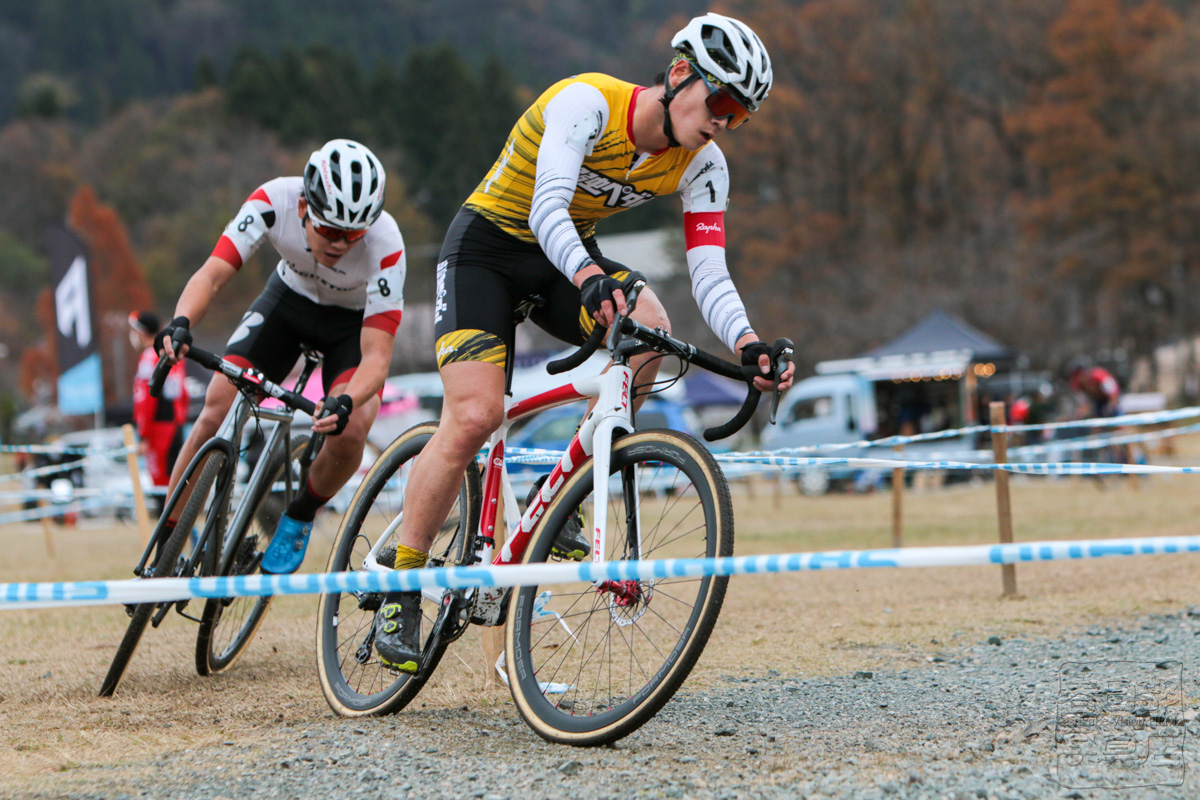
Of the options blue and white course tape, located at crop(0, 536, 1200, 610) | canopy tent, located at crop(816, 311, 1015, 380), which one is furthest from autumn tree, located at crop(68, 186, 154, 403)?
blue and white course tape, located at crop(0, 536, 1200, 610)

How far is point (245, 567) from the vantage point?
4.89m

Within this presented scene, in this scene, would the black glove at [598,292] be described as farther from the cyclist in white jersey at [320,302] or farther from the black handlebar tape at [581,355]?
the cyclist in white jersey at [320,302]

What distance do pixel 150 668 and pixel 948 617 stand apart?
12.6 ft

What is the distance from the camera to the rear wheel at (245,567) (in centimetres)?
478

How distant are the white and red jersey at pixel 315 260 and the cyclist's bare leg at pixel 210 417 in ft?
1.77

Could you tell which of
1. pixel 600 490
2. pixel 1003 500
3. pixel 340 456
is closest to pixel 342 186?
pixel 340 456

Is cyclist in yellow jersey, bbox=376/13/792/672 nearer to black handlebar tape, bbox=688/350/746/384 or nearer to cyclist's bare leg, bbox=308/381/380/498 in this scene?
black handlebar tape, bbox=688/350/746/384

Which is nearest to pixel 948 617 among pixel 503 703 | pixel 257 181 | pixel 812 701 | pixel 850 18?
pixel 812 701

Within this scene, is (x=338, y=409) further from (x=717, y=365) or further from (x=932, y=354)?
(x=932, y=354)

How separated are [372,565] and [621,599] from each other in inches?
44.4

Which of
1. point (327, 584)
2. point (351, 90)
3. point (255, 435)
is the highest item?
point (351, 90)

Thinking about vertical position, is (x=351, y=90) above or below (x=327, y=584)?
above

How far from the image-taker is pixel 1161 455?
71.6 feet

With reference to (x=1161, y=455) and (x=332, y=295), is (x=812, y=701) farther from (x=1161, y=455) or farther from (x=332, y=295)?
(x=1161, y=455)
